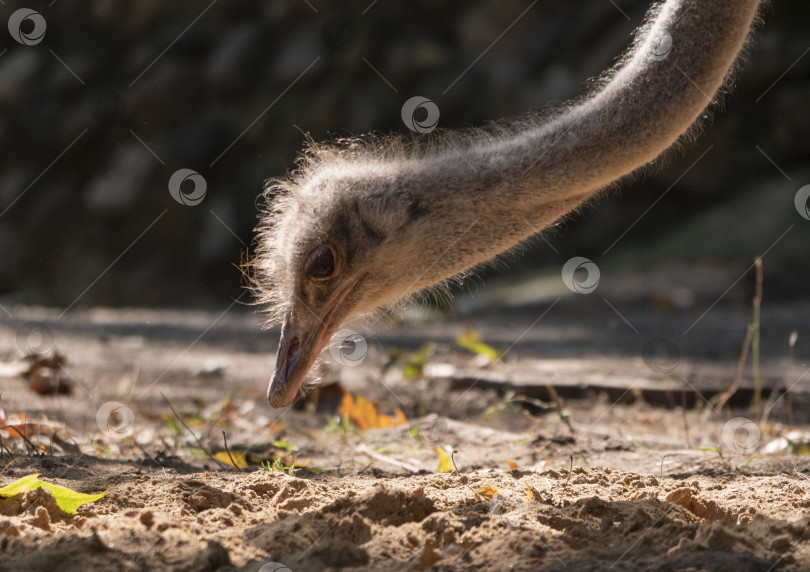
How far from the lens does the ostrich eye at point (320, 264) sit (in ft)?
9.39

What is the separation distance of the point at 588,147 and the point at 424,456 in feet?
4.09

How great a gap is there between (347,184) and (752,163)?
21.1 feet

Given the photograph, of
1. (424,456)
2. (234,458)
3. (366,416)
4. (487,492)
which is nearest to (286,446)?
(234,458)

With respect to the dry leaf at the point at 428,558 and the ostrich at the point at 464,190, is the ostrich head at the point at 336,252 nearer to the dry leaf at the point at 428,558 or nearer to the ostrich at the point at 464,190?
the ostrich at the point at 464,190

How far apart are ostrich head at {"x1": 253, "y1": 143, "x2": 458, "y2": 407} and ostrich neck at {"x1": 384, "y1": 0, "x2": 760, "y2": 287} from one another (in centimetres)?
6

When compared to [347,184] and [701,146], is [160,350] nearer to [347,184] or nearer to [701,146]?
[347,184]

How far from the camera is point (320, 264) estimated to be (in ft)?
9.43

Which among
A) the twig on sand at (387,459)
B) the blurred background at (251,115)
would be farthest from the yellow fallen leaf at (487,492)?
the blurred background at (251,115)

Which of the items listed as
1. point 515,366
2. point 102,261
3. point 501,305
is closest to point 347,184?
point 515,366

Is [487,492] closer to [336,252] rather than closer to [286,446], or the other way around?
[336,252]

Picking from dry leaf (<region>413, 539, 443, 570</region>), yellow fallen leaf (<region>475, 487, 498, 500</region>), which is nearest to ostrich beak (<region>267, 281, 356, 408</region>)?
yellow fallen leaf (<region>475, 487, 498, 500</region>)

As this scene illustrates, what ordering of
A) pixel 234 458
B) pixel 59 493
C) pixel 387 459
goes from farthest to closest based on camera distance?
pixel 387 459 → pixel 234 458 → pixel 59 493

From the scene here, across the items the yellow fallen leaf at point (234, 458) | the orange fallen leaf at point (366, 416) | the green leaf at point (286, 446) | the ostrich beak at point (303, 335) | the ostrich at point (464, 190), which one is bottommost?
the yellow fallen leaf at point (234, 458)

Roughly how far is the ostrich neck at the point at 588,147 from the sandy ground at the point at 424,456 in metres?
0.76
